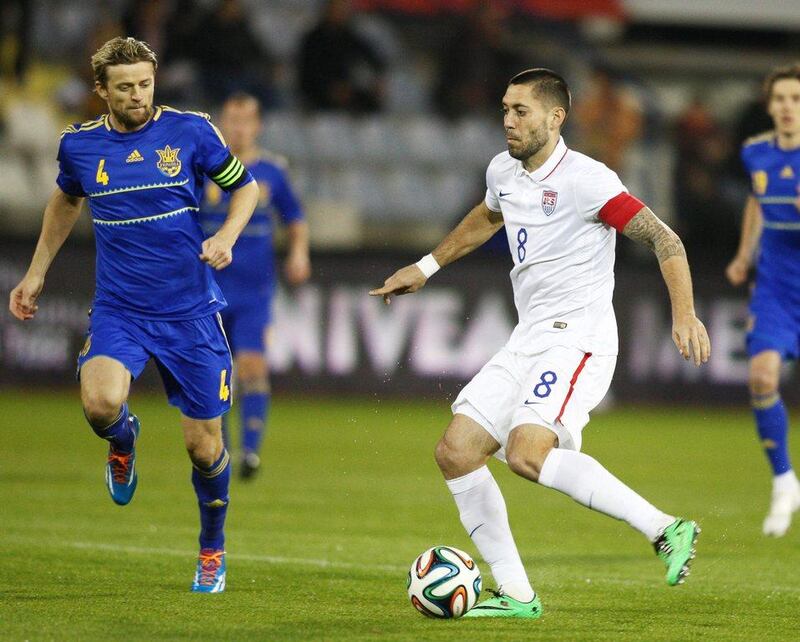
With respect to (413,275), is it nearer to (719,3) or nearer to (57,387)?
(57,387)

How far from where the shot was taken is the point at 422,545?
830cm

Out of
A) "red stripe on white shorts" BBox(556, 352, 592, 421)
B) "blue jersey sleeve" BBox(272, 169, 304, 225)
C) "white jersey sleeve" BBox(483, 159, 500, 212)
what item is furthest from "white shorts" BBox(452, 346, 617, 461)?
"blue jersey sleeve" BBox(272, 169, 304, 225)

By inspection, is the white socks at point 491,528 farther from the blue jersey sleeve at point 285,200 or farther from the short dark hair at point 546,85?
the blue jersey sleeve at point 285,200

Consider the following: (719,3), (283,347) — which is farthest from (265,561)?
(719,3)

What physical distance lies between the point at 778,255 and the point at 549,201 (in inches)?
151

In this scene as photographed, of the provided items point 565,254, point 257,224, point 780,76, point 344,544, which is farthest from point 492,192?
point 257,224

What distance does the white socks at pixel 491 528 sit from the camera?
6.06 metres

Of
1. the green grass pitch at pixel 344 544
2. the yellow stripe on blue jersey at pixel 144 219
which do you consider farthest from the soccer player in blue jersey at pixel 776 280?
the yellow stripe on blue jersey at pixel 144 219

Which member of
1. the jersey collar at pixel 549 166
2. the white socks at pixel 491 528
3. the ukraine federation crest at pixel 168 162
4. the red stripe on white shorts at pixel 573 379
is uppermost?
the jersey collar at pixel 549 166

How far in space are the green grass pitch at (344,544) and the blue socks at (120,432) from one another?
0.60 meters

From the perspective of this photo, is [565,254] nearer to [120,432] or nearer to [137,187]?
[137,187]

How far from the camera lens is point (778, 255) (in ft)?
31.3

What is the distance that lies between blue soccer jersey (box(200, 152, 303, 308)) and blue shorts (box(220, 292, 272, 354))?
2cm

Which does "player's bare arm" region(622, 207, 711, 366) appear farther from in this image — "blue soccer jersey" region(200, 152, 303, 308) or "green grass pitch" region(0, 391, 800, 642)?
"blue soccer jersey" region(200, 152, 303, 308)
